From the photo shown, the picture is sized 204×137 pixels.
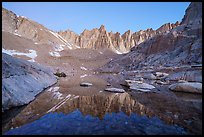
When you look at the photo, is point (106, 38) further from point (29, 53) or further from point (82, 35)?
point (29, 53)

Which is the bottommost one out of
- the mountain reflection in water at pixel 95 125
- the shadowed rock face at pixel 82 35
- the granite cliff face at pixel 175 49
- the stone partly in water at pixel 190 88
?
the mountain reflection in water at pixel 95 125

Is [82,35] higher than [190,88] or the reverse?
higher

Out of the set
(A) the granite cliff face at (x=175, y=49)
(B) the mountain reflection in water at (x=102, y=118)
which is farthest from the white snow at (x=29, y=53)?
(B) the mountain reflection in water at (x=102, y=118)

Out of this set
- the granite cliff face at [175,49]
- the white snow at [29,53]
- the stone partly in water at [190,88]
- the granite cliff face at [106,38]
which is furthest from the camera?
the granite cliff face at [106,38]

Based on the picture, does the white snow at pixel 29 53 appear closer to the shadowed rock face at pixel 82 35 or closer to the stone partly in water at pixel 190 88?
the shadowed rock face at pixel 82 35

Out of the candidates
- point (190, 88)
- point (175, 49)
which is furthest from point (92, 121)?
point (175, 49)

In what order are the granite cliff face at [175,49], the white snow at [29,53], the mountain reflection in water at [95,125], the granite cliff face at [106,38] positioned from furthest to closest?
the granite cliff face at [106,38] < the white snow at [29,53] < the granite cliff face at [175,49] < the mountain reflection in water at [95,125]

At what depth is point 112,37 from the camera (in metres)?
178

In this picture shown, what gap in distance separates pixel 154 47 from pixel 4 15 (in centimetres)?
11350

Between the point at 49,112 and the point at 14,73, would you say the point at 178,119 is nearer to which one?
the point at 49,112

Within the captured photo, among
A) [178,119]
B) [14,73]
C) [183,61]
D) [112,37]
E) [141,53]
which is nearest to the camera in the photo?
[178,119]

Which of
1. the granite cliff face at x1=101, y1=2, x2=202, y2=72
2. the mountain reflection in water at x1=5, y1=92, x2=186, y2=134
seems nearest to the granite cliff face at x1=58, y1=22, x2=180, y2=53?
the granite cliff face at x1=101, y1=2, x2=202, y2=72

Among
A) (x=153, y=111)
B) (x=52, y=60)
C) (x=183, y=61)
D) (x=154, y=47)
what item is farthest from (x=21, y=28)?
(x=153, y=111)

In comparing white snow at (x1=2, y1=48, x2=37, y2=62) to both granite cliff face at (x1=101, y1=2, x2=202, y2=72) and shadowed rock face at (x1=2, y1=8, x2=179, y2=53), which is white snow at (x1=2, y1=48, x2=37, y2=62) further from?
granite cliff face at (x1=101, y1=2, x2=202, y2=72)
